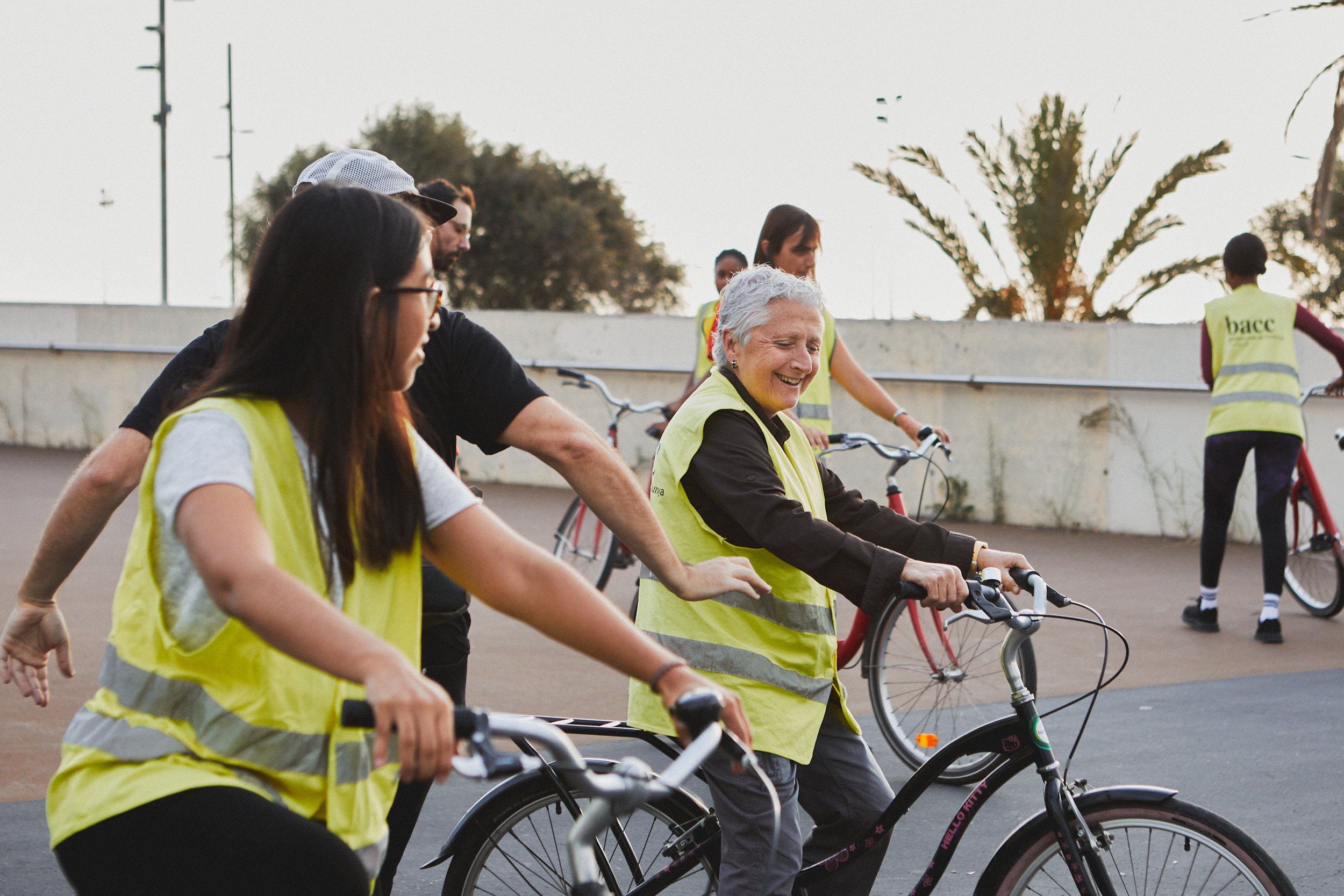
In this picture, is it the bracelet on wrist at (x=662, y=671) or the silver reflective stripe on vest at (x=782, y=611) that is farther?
the silver reflective stripe on vest at (x=782, y=611)

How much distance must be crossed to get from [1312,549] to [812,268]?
4.24 meters

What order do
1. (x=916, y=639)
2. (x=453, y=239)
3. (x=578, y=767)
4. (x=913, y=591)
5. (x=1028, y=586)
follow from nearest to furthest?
(x=578, y=767) < (x=913, y=591) < (x=1028, y=586) < (x=453, y=239) < (x=916, y=639)

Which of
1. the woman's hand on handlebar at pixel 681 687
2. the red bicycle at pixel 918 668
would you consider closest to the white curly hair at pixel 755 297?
the woman's hand on handlebar at pixel 681 687

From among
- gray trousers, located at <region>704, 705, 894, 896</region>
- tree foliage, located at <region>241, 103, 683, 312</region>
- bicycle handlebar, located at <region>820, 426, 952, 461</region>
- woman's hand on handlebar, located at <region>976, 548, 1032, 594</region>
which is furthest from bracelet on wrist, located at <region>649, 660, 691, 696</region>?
tree foliage, located at <region>241, 103, 683, 312</region>

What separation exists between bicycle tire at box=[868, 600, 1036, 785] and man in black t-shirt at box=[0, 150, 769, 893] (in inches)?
88.8

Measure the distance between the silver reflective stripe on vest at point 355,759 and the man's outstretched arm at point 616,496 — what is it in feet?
2.66

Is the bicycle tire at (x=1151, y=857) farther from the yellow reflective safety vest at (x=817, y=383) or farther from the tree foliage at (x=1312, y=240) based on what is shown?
the tree foliage at (x=1312, y=240)

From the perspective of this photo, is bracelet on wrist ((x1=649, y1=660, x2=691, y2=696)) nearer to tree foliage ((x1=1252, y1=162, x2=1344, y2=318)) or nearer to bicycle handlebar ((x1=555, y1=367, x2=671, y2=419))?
bicycle handlebar ((x1=555, y1=367, x2=671, y2=419))

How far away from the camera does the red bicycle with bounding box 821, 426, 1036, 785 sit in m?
5.12

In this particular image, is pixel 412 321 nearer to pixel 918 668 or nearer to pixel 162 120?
pixel 918 668

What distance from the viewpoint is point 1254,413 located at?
7535 mm

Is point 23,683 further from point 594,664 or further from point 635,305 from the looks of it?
point 635,305

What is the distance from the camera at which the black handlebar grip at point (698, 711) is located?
177 cm

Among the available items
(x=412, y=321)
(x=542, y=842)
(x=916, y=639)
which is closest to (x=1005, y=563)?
(x=542, y=842)
